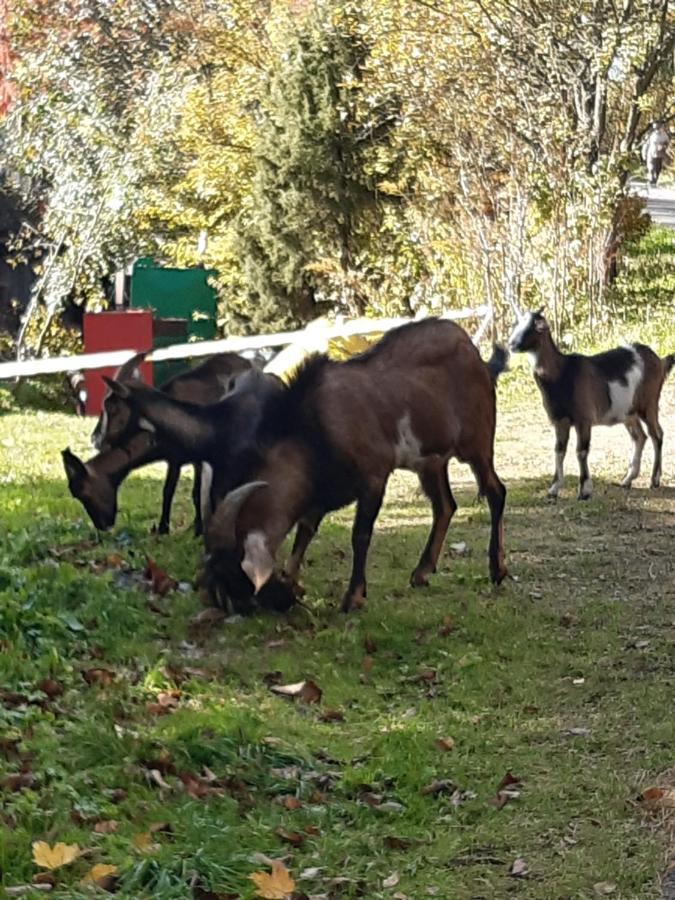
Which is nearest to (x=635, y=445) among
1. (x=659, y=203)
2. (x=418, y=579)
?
(x=418, y=579)

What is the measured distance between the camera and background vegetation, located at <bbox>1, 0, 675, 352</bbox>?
1672 centimetres

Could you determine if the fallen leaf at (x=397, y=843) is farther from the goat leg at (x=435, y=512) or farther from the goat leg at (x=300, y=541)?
the goat leg at (x=435, y=512)

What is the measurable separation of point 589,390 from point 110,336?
740 cm

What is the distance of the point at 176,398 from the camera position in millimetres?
8359

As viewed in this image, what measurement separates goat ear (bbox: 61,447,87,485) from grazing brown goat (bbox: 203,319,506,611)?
1.23 metres

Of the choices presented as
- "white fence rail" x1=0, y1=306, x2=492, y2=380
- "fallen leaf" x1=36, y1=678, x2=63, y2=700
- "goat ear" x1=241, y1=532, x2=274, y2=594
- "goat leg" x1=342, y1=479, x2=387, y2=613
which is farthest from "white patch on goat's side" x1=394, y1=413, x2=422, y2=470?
"white fence rail" x1=0, y1=306, x2=492, y2=380

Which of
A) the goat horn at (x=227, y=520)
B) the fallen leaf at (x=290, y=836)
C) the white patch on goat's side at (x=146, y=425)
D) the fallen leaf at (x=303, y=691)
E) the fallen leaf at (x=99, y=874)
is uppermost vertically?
the white patch on goat's side at (x=146, y=425)

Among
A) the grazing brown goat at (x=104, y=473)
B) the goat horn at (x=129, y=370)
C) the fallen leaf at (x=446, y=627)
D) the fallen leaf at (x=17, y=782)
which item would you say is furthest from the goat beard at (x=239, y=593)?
the fallen leaf at (x=17, y=782)

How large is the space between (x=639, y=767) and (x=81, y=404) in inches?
502

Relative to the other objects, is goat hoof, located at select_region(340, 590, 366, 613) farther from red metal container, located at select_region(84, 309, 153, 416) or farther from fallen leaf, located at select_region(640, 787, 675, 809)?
red metal container, located at select_region(84, 309, 153, 416)

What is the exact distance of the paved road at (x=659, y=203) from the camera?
2569 centimetres

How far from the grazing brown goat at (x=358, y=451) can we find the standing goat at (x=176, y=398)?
0.60 m

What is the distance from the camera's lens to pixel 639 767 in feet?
15.7

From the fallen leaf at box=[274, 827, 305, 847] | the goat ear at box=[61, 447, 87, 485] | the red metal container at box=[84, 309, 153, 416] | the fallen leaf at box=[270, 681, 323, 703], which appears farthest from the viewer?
the red metal container at box=[84, 309, 153, 416]
